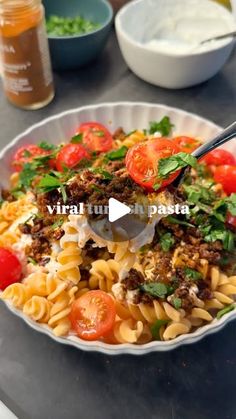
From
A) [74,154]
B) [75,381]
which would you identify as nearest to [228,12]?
[74,154]

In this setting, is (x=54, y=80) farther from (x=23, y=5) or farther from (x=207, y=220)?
(x=207, y=220)

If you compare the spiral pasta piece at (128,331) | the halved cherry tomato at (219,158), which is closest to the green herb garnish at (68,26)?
the halved cherry tomato at (219,158)

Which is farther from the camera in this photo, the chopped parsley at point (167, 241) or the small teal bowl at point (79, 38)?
the small teal bowl at point (79, 38)

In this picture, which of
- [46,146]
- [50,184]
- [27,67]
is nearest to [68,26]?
[27,67]

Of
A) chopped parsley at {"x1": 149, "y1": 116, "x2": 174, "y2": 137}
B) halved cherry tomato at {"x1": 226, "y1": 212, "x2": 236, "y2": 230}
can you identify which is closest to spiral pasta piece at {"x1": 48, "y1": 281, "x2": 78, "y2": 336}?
halved cherry tomato at {"x1": 226, "y1": 212, "x2": 236, "y2": 230}

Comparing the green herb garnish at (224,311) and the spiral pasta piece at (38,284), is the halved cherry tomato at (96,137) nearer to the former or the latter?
the spiral pasta piece at (38,284)

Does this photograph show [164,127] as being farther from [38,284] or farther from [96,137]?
[38,284]

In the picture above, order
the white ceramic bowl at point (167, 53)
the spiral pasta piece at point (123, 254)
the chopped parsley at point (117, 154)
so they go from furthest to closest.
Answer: the white ceramic bowl at point (167, 53) < the chopped parsley at point (117, 154) < the spiral pasta piece at point (123, 254)

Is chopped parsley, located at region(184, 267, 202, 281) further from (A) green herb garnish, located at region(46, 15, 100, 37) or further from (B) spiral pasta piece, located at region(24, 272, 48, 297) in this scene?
(A) green herb garnish, located at region(46, 15, 100, 37)
